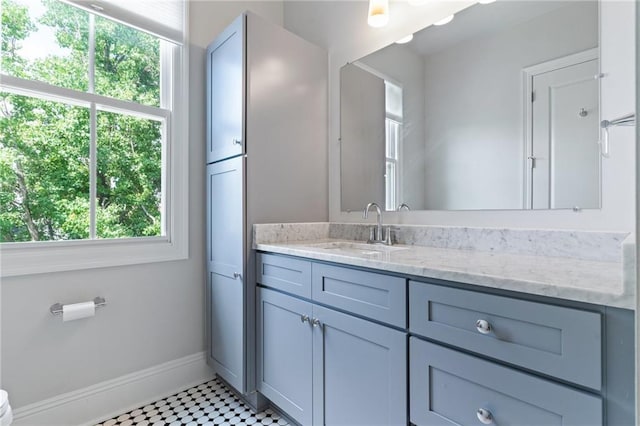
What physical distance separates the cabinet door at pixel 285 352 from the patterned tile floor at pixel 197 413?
0.17 m

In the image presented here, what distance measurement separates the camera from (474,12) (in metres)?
1.42

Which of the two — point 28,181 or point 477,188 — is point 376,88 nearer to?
point 477,188

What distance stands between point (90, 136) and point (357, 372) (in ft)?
5.78

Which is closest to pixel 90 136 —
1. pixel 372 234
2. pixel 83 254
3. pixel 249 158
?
pixel 83 254

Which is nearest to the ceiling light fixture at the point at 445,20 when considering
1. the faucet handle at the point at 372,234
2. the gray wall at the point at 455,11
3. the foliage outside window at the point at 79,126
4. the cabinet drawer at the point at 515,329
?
the gray wall at the point at 455,11

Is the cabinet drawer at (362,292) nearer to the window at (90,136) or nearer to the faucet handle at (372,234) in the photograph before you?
the faucet handle at (372,234)

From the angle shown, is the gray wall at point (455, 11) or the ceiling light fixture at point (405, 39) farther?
the ceiling light fixture at point (405, 39)

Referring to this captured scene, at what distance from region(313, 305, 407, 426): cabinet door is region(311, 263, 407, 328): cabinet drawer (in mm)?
41

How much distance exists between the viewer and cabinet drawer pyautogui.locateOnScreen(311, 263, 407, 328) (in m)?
1.01

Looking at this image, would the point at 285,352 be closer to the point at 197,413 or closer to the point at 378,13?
the point at 197,413

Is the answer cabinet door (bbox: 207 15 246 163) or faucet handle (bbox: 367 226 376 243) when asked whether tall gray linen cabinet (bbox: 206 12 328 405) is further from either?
faucet handle (bbox: 367 226 376 243)

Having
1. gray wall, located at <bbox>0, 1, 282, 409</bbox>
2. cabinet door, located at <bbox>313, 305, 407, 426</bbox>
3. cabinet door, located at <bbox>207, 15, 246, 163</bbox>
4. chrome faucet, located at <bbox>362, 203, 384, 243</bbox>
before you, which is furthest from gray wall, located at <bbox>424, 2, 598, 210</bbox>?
gray wall, located at <bbox>0, 1, 282, 409</bbox>

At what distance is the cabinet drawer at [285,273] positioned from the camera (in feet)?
4.49

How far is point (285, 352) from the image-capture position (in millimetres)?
1478
